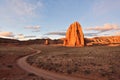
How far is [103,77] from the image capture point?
19.8m

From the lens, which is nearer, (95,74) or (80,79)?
(80,79)

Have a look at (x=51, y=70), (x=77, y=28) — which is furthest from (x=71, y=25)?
(x=51, y=70)

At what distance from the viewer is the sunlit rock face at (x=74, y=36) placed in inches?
4131

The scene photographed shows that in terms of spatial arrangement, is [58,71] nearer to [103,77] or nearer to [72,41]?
[103,77]

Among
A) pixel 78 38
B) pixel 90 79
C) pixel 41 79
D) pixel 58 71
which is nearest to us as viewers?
pixel 41 79

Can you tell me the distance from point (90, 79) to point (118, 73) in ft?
12.7

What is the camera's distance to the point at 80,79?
19.3 m

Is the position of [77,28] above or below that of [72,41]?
above

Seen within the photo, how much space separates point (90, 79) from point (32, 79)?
6481 millimetres

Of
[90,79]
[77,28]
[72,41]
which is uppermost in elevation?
[77,28]

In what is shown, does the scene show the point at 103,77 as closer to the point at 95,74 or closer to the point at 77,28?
the point at 95,74

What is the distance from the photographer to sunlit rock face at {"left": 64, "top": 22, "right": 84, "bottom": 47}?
10494 cm

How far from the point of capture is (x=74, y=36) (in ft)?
349

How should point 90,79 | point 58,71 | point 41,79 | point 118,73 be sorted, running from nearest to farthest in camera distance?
1. point 41,79
2. point 90,79
3. point 118,73
4. point 58,71
